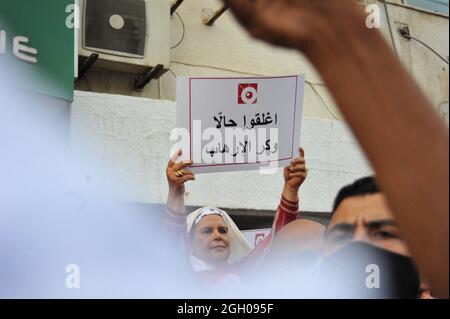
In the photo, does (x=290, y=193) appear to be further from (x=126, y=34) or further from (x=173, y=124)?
(x=126, y=34)

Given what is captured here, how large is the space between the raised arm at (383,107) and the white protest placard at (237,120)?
1926 mm

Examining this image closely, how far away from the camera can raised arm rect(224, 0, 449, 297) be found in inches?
23.6

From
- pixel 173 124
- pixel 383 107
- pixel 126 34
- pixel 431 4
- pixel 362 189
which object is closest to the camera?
pixel 383 107

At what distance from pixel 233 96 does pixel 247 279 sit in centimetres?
60

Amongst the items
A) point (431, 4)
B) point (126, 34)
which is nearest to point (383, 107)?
point (126, 34)

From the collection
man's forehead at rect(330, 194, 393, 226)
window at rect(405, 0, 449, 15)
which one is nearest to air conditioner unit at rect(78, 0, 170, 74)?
man's forehead at rect(330, 194, 393, 226)

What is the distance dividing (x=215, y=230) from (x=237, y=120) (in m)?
0.41

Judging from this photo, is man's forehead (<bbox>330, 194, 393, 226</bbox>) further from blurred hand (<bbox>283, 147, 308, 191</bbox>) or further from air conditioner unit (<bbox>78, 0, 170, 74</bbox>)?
air conditioner unit (<bbox>78, 0, 170, 74</bbox>)

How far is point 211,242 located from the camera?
Result: 272cm

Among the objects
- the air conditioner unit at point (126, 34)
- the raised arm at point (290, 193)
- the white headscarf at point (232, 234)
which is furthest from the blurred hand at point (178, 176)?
the air conditioner unit at point (126, 34)

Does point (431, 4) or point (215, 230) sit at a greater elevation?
point (431, 4)

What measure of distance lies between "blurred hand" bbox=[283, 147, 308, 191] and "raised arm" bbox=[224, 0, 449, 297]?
213 centimetres

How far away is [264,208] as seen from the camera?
3.49 meters
